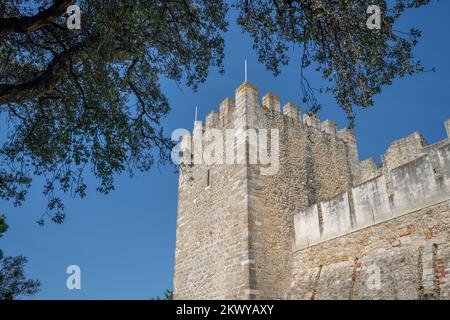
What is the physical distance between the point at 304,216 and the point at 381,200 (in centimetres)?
238

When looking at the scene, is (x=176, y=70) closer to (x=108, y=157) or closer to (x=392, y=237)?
(x=108, y=157)

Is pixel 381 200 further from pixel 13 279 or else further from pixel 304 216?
pixel 13 279

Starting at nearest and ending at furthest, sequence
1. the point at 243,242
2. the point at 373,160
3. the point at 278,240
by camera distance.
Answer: the point at 243,242 → the point at 278,240 → the point at 373,160

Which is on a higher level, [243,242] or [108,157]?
[108,157]

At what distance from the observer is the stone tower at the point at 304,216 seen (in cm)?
736

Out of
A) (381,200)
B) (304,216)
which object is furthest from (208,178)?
(381,200)

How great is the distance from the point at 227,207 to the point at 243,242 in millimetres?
1388

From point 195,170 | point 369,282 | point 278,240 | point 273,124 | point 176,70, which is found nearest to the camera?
point 369,282

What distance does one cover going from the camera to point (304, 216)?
400 inches

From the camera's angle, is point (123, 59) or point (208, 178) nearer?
point (123, 59)

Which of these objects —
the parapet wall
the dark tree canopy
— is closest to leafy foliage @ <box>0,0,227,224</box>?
the dark tree canopy

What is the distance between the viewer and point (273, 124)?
37.5 ft

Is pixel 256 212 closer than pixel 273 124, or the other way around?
pixel 256 212
